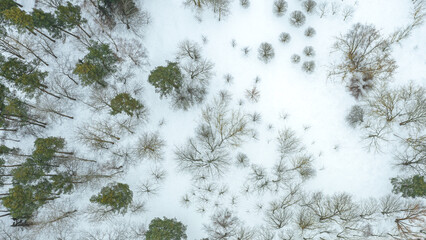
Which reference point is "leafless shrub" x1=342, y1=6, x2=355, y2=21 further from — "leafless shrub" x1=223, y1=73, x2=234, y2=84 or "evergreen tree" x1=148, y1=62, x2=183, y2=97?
"evergreen tree" x1=148, y1=62, x2=183, y2=97

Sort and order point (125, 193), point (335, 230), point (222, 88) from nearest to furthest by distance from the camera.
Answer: point (125, 193), point (335, 230), point (222, 88)

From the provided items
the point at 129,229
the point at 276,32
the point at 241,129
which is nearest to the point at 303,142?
the point at 241,129

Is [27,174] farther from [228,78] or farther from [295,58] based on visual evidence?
[295,58]

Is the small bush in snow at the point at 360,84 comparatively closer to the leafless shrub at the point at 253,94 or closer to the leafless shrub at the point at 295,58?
the leafless shrub at the point at 295,58

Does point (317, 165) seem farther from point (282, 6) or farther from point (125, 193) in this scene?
point (125, 193)

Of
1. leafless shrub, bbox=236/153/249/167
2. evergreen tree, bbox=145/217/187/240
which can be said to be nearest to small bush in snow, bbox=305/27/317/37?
leafless shrub, bbox=236/153/249/167

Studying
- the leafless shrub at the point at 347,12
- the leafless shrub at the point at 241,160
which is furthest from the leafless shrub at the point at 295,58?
the leafless shrub at the point at 241,160
